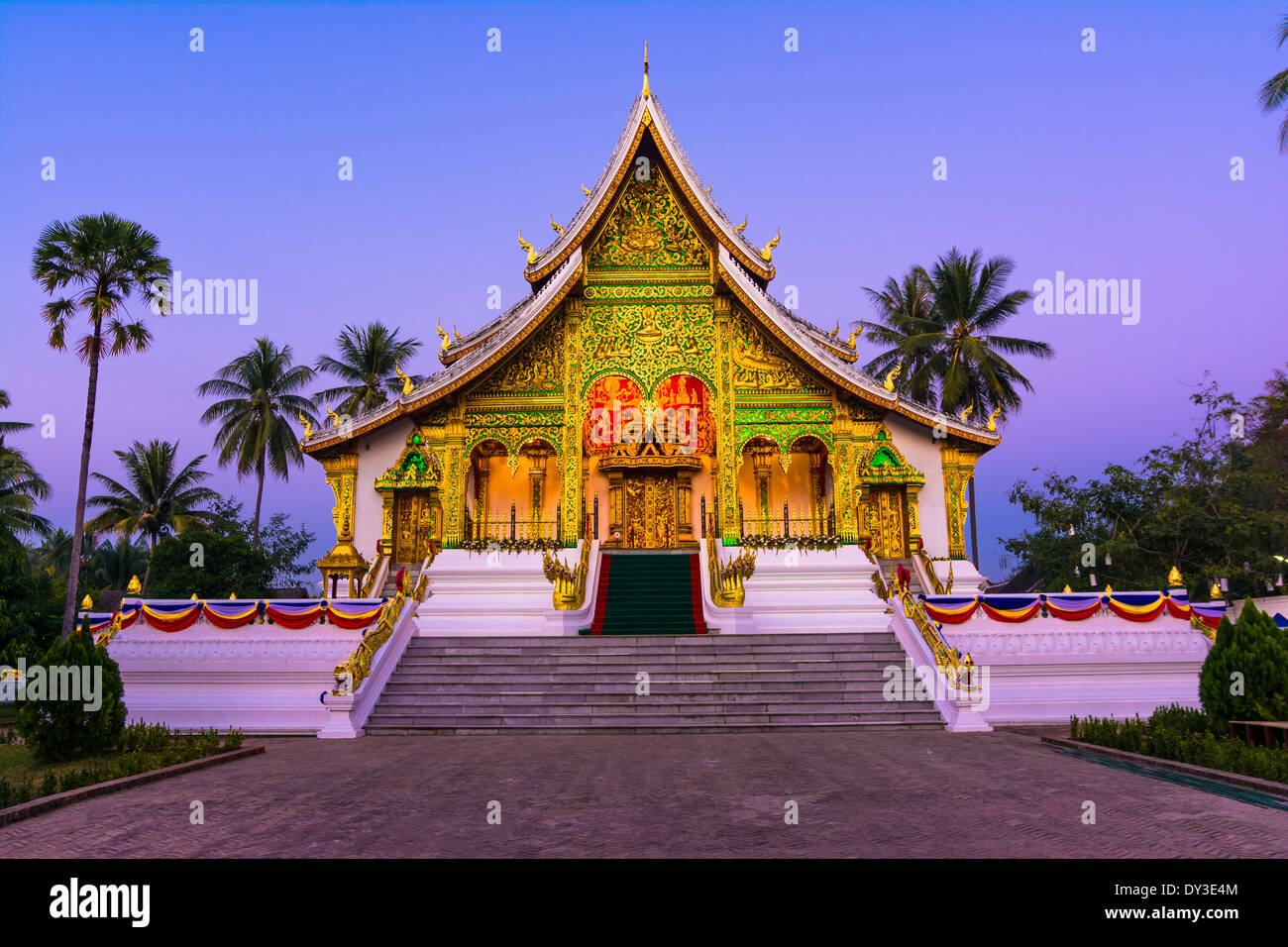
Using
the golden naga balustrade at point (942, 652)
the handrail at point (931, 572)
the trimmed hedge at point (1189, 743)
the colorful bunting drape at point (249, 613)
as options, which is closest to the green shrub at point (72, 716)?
the colorful bunting drape at point (249, 613)

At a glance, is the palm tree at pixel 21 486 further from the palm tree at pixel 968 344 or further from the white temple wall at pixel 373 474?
the palm tree at pixel 968 344

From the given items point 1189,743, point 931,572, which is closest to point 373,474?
point 931,572

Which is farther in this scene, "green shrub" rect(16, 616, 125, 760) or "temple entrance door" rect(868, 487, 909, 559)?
"temple entrance door" rect(868, 487, 909, 559)

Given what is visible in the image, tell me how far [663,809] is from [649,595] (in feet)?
37.7

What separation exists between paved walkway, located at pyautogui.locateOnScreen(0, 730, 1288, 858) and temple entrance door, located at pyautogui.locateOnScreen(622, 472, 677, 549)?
11.7 metres

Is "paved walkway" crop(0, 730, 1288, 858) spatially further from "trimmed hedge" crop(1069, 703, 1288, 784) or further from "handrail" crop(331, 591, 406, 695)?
"handrail" crop(331, 591, 406, 695)

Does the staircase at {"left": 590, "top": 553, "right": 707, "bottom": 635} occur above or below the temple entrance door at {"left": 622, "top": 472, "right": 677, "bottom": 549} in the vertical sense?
below

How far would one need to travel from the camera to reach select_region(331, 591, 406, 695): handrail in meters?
12.1

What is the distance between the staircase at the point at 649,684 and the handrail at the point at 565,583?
74.4 inches

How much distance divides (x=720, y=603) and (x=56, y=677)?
11.2 m

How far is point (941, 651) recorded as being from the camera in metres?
12.9

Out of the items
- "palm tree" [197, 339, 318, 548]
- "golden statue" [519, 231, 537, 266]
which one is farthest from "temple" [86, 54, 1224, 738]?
"palm tree" [197, 339, 318, 548]

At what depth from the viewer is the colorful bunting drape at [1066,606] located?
546 inches
